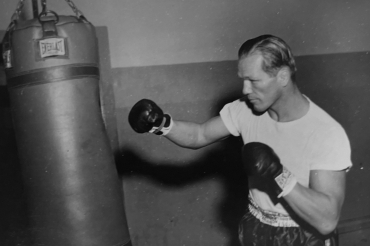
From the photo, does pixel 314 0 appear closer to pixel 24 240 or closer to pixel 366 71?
pixel 366 71

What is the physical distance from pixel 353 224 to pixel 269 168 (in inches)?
81.5

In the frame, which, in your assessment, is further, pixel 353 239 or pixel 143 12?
pixel 353 239

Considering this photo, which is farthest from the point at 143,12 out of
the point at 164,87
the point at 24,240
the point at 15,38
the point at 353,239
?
the point at 353,239

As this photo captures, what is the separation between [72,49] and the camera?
1984 mm

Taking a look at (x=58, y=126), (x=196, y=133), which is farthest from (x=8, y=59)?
(x=196, y=133)

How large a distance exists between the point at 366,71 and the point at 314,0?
0.74 m

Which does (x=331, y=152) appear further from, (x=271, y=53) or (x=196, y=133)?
(x=196, y=133)

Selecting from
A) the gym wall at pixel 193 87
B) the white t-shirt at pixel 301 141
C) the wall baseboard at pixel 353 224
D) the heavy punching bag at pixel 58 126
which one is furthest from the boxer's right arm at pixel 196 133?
the wall baseboard at pixel 353 224

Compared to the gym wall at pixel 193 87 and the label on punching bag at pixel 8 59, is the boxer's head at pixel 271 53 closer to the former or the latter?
the gym wall at pixel 193 87

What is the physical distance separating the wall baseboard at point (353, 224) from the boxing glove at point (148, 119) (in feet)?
6.37

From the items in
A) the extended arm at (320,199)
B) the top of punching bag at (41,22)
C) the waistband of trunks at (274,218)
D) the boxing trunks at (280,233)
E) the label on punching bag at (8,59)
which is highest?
the top of punching bag at (41,22)

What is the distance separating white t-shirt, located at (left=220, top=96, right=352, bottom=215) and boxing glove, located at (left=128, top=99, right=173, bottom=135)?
0.40 meters

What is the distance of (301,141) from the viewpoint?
1789mm

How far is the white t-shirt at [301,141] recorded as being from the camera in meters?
1.66
